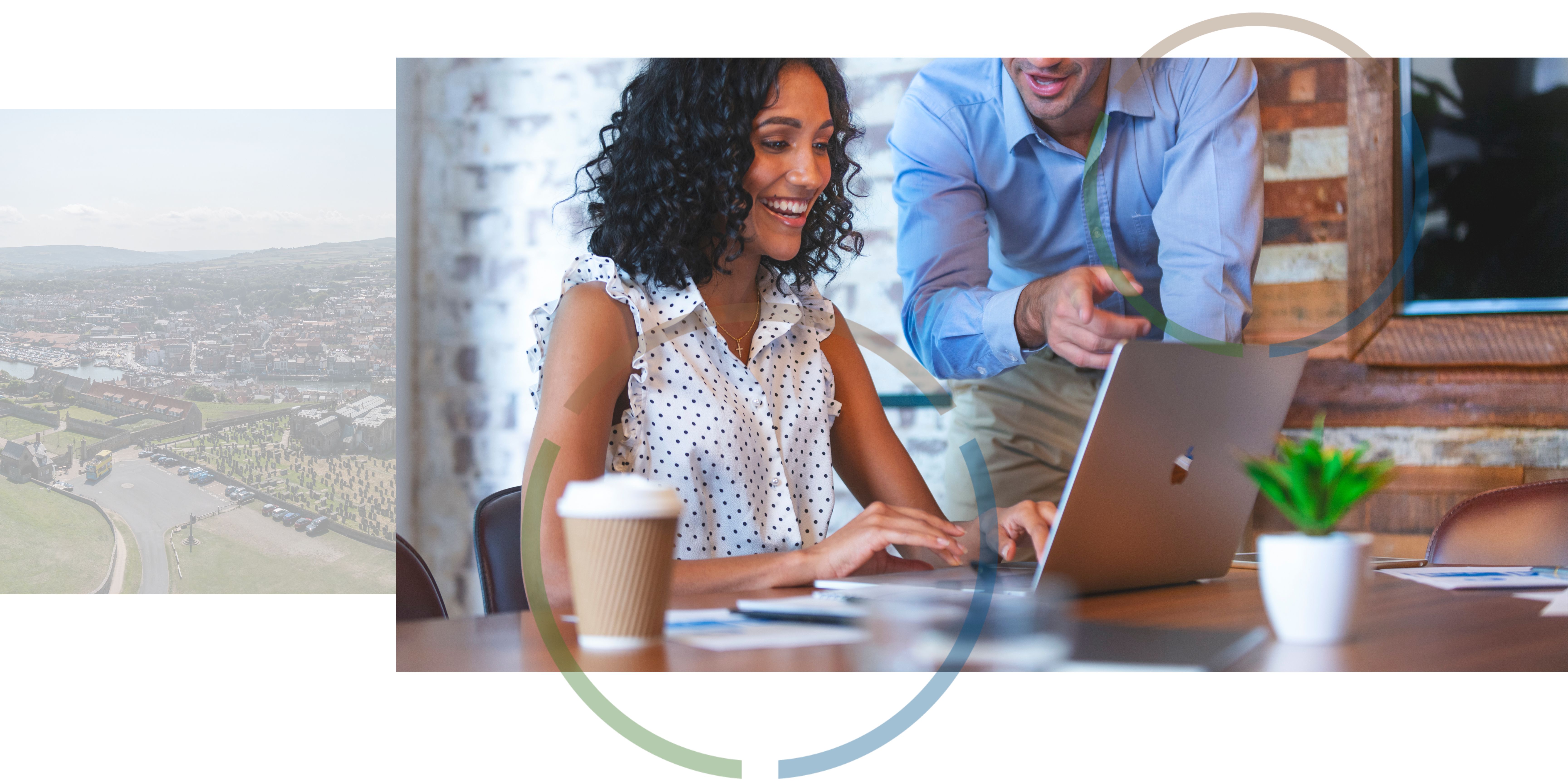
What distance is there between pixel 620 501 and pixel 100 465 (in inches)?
67.7

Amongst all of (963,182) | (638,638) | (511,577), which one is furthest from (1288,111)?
(638,638)

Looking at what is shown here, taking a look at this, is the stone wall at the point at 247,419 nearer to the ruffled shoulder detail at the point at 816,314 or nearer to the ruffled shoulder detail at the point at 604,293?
the ruffled shoulder detail at the point at 604,293

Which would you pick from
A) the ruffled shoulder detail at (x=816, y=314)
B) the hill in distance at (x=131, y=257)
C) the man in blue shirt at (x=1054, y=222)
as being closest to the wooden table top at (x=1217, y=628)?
the ruffled shoulder detail at (x=816, y=314)

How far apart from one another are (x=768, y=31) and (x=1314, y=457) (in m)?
1.10

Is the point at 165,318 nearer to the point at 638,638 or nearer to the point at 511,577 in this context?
the point at 511,577

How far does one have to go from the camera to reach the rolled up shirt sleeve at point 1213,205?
151 centimetres

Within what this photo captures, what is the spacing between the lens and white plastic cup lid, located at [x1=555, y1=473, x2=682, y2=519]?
490 mm

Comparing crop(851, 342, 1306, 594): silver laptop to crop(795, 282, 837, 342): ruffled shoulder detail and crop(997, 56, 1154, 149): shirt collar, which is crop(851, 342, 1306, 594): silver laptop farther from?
crop(997, 56, 1154, 149): shirt collar

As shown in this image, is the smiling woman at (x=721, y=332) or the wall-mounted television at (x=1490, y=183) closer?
the smiling woman at (x=721, y=332)

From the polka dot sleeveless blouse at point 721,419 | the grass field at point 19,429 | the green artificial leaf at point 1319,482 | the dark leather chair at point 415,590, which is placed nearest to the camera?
the green artificial leaf at point 1319,482

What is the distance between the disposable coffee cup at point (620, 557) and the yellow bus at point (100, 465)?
166cm

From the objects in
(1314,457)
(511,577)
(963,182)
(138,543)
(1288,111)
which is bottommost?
(138,543)

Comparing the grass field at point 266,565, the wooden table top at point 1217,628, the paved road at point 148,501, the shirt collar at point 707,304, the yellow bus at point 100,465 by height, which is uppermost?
the shirt collar at point 707,304
